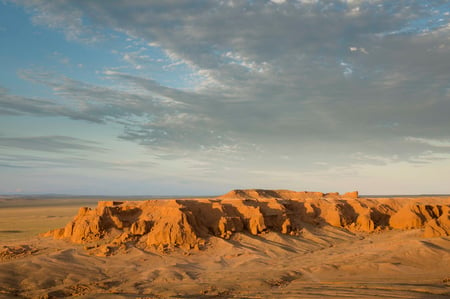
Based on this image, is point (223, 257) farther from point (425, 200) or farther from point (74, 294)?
point (425, 200)

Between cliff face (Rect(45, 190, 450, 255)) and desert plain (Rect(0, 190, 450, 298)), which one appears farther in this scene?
cliff face (Rect(45, 190, 450, 255))

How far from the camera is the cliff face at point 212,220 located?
76.6ft

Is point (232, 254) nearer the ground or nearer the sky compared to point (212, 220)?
nearer the ground

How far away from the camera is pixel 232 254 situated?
2222 cm

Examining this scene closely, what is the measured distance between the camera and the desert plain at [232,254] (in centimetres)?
1524

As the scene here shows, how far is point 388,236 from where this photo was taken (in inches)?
1179

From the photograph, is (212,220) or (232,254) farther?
(212,220)

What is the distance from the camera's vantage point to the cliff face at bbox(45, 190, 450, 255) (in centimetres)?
2336

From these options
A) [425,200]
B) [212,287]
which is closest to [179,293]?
[212,287]

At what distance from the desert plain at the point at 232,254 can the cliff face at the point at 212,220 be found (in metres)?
0.09

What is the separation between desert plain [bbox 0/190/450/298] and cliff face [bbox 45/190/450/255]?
3.4 inches

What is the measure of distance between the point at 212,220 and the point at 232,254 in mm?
4583

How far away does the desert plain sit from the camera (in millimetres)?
15242

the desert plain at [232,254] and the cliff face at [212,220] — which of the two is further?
the cliff face at [212,220]
